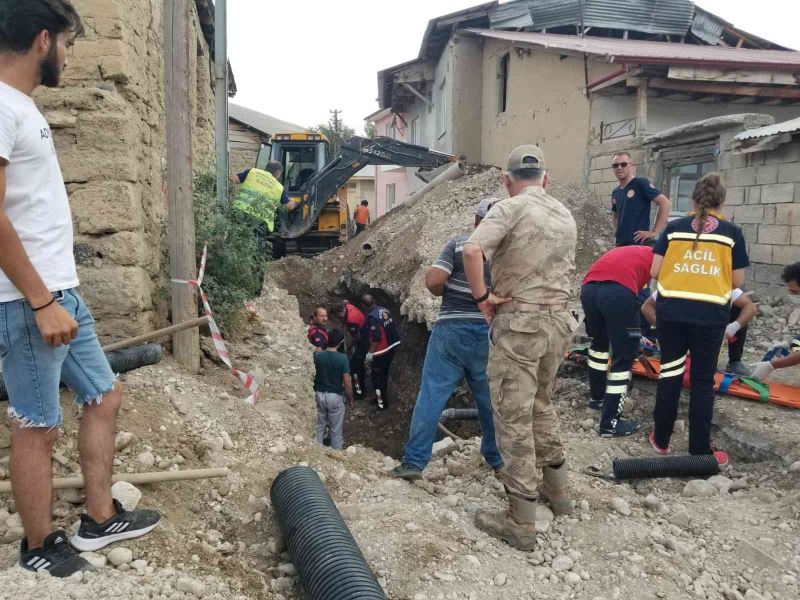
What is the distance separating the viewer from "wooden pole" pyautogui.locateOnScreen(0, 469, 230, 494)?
8.27ft

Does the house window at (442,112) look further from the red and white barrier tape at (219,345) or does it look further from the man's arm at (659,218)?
the red and white barrier tape at (219,345)

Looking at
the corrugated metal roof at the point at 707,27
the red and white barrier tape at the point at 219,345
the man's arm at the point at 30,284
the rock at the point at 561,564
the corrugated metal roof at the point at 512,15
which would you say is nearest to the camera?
the man's arm at the point at 30,284

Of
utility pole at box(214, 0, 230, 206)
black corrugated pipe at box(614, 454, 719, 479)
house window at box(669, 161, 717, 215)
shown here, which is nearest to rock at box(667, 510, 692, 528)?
black corrugated pipe at box(614, 454, 719, 479)

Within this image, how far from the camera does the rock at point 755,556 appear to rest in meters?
2.79

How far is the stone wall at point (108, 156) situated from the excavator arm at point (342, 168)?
8.13m

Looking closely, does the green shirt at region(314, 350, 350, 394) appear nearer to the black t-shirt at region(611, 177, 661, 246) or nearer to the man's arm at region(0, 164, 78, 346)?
the black t-shirt at region(611, 177, 661, 246)

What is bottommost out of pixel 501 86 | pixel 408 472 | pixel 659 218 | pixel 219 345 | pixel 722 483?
pixel 722 483

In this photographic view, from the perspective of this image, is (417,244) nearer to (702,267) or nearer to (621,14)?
(702,267)

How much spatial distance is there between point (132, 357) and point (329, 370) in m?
2.92

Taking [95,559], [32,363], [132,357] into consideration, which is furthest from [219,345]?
[32,363]

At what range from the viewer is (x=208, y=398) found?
13.2 feet

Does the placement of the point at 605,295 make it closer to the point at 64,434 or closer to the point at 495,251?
the point at 495,251

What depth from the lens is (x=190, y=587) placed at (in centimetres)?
215

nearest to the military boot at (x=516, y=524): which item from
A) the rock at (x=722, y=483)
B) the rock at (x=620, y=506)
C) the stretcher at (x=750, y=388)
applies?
the rock at (x=620, y=506)
